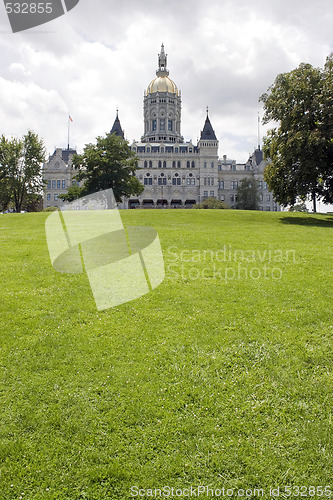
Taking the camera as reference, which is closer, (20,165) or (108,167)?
(108,167)

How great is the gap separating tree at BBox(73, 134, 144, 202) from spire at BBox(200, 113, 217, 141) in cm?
6581

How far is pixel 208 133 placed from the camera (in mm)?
105938

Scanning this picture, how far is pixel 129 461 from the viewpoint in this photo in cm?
471

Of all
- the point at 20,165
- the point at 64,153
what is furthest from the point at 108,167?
the point at 64,153

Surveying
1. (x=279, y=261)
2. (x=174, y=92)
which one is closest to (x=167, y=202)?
(x=174, y=92)

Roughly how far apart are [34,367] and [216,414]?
3270 mm

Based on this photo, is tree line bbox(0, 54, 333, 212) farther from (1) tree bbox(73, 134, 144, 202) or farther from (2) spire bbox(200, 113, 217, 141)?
(2) spire bbox(200, 113, 217, 141)

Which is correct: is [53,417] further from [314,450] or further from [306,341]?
[306,341]

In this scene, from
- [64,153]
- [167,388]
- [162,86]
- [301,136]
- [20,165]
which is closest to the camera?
[167,388]

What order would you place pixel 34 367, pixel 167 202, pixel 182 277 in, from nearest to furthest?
1. pixel 34 367
2. pixel 182 277
3. pixel 167 202

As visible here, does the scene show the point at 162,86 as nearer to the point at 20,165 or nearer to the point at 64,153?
the point at 64,153

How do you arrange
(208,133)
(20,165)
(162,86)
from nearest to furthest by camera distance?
(20,165), (208,133), (162,86)

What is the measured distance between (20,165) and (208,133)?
223ft

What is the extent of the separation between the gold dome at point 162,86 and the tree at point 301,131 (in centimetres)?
10277
